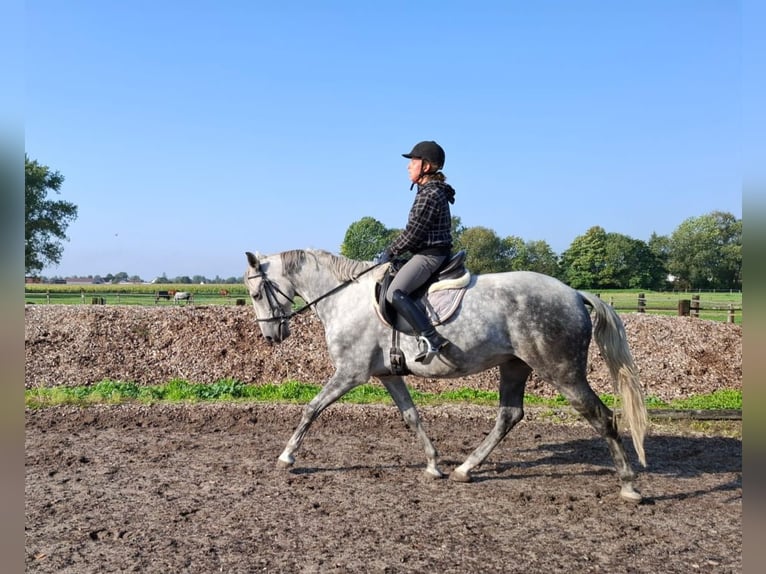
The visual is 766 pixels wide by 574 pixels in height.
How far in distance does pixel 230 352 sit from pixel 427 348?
8962mm

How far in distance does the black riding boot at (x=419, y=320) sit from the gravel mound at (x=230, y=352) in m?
6.49

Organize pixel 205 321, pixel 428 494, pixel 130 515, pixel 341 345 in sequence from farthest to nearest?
pixel 205 321 → pixel 341 345 → pixel 428 494 → pixel 130 515

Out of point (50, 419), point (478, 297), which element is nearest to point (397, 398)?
point (478, 297)

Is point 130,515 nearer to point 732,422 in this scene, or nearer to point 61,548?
point 61,548

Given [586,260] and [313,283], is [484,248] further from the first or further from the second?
[313,283]

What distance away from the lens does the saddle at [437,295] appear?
5.93 meters

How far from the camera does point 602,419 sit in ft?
19.3

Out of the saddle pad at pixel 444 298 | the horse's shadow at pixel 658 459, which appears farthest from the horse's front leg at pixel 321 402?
the horse's shadow at pixel 658 459

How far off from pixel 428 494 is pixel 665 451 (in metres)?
3.93

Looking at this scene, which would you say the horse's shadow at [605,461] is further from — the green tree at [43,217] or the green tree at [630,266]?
the green tree at [630,266]

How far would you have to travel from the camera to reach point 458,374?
20.3 ft

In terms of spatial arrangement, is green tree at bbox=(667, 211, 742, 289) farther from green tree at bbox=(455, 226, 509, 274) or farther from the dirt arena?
the dirt arena

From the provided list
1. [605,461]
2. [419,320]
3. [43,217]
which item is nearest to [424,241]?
[419,320]

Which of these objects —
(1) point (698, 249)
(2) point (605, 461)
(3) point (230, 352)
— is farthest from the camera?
(1) point (698, 249)
